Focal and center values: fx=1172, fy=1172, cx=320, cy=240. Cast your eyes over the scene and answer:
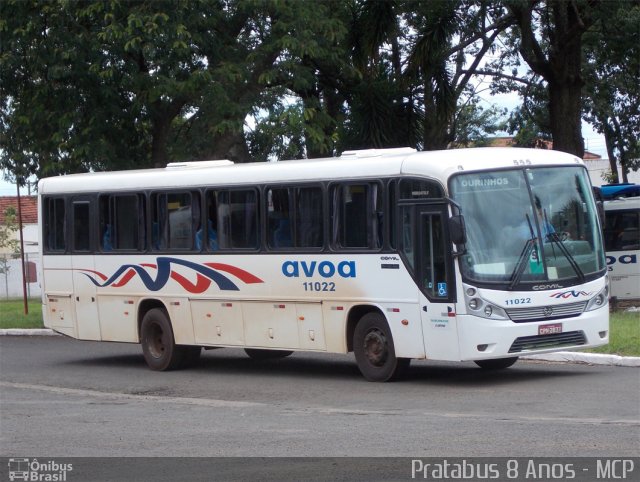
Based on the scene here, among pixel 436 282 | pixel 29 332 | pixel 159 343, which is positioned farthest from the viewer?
pixel 29 332

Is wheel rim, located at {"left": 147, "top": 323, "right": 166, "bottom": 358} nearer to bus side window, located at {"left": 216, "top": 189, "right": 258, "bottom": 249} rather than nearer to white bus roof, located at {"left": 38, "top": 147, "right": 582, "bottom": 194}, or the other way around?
bus side window, located at {"left": 216, "top": 189, "right": 258, "bottom": 249}

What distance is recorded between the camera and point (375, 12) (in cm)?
2514

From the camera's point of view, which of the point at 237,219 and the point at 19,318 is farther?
the point at 19,318

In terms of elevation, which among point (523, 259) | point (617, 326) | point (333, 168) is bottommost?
point (617, 326)

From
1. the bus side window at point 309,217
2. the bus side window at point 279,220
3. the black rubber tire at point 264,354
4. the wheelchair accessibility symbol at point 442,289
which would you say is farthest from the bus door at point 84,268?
the wheelchair accessibility symbol at point 442,289

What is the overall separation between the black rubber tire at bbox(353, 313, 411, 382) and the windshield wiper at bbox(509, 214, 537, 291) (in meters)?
1.82

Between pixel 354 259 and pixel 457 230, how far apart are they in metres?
1.92

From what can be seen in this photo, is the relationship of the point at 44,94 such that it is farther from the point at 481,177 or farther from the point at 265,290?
the point at 481,177

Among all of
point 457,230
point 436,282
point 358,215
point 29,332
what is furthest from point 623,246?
point 457,230

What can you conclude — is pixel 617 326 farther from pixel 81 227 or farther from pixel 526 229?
pixel 81 227

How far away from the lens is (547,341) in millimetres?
14234

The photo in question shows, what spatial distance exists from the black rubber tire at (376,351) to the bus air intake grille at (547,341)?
5.34 ft

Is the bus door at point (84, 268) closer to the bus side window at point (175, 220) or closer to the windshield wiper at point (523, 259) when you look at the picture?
the bus side window at point (175, 220)
